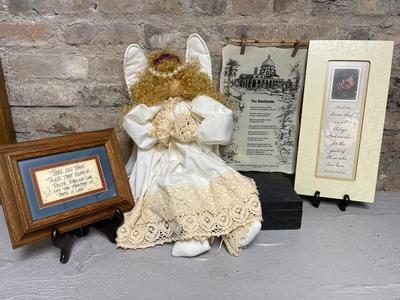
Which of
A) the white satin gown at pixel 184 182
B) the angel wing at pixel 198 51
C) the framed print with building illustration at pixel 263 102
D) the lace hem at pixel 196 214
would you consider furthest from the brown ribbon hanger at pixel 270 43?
the lace hem at pixel 196 214

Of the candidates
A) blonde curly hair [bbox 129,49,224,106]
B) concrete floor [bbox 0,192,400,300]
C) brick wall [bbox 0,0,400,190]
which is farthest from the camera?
brick wall [bbox 0,0,400,190]

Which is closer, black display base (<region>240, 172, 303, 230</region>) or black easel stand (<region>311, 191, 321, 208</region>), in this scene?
black display base (<region>240, 172, 303, 230</region>)

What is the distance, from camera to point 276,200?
0.77 metres

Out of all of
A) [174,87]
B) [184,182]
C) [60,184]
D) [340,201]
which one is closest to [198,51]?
[174,87]

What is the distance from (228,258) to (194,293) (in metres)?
0.12

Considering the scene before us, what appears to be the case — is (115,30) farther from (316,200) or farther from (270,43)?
(316,200)

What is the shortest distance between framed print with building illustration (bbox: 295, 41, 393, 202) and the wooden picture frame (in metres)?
0.49

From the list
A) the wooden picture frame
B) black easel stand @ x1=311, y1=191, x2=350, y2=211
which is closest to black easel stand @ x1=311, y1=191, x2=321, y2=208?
black easel stand @ x1=311, y1=191, x2=350, y2=211

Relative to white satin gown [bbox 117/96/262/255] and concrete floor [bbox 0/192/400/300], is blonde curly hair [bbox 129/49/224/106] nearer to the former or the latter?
white satin gown [bbox 117/96/262/255]

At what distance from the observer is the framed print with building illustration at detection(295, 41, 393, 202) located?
2.70 ft

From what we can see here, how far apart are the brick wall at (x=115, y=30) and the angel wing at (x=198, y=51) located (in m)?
0.08

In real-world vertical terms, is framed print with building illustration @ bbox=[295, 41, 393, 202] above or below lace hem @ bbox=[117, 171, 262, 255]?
above

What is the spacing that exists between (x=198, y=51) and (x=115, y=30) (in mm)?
238

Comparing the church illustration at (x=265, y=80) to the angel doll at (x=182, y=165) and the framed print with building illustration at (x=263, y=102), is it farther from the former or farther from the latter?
the angel doll at (x=182, y=165)
